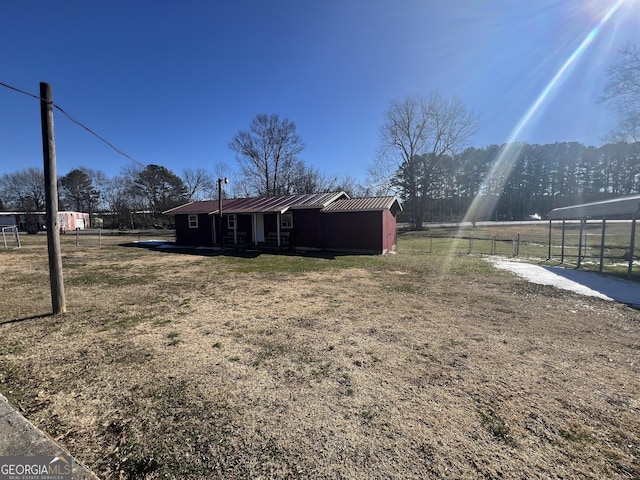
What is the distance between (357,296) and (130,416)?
4.94 metres

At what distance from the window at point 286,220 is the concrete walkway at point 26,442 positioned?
47.9ft

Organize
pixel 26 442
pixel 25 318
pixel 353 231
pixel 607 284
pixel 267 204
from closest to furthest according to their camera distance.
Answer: pixel 26 442 → pixel 25 318 → pixel 607 284 → pixel 353 231 → pixel 267 204

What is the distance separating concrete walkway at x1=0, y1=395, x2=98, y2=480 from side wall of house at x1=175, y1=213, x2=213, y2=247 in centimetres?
1718

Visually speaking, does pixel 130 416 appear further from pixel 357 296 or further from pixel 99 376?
pixel 357 296

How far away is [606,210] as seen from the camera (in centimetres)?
960

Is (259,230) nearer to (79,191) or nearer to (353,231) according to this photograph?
(353,231)

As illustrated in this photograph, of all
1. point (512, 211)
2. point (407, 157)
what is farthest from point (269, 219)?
point (512, 211)

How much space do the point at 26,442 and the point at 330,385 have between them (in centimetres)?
247

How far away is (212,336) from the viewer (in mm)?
4324

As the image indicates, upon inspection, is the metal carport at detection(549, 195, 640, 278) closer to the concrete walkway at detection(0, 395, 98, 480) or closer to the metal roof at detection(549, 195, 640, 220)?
the metal roof at detection(549, 195, 640, 220)

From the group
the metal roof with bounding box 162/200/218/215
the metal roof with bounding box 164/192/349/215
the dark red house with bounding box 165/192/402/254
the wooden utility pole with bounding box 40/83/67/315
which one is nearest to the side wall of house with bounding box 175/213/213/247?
the dark red house with bounding box 165/192/402/254

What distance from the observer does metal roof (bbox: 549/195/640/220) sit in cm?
834

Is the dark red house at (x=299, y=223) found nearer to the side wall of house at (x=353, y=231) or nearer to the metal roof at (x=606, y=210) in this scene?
the side wall of house at (x=353, y=231)

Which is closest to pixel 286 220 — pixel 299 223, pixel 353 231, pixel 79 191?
pixel 299 223
